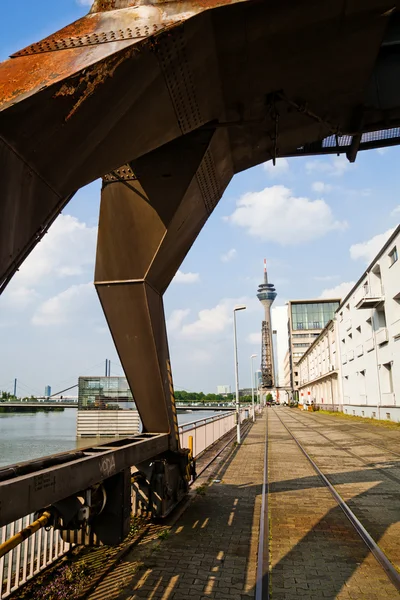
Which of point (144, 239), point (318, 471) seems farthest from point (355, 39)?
point (318, 471)

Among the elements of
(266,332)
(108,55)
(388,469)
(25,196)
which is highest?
(266,332)

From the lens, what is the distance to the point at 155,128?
484 cm

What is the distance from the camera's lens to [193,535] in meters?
6.99

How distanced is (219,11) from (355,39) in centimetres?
183

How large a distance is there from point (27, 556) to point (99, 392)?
3093cm

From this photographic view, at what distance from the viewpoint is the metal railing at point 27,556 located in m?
5.05

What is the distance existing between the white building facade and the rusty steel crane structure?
23.6 meters

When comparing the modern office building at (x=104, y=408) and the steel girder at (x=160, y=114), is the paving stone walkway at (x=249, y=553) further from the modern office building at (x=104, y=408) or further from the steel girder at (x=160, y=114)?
the modern office building at (x=104, y=408)

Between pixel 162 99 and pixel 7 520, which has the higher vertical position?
pixel 162 99

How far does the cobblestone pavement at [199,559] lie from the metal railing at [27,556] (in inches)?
37.9

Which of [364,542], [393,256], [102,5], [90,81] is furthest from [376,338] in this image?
[90,81]

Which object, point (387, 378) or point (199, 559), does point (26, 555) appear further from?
point (387, 378)

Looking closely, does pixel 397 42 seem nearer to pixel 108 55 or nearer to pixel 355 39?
pixel 355 39

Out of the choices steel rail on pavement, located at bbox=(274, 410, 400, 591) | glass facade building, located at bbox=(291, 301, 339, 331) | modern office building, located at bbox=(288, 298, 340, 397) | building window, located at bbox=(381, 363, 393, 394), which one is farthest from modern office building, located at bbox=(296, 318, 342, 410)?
steel rail on pavement, located at bbox=(274, 410, 400, 591)
